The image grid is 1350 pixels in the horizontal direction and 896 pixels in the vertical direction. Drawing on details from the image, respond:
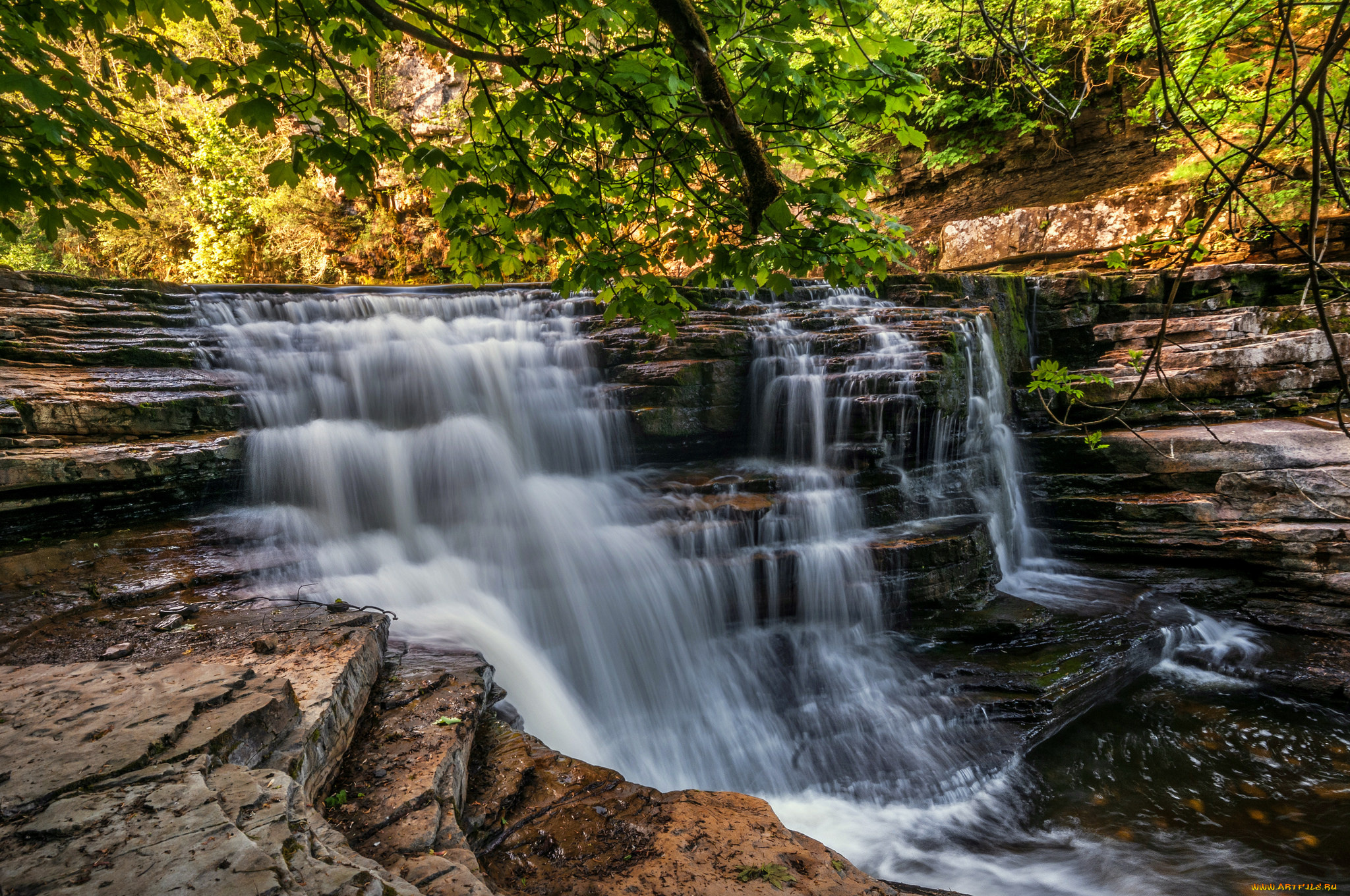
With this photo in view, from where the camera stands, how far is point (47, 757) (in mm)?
1881

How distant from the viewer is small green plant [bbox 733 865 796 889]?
7.59 feet

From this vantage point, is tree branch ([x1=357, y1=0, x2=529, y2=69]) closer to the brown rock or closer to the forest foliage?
the forest foliage

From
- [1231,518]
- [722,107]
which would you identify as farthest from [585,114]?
[1231,518]

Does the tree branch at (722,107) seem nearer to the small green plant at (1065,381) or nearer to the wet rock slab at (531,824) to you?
the small green plant at (1065,381)

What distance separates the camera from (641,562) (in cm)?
601

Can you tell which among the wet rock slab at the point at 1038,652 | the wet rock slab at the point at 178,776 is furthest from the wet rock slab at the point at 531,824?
the wet rock slab at the point at 1038,652

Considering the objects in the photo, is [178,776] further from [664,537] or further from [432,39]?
[664,537]

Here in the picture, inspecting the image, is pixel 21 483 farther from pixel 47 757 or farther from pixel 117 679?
pixel 47 757

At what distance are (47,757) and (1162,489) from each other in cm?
940

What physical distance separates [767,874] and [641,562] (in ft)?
12.4

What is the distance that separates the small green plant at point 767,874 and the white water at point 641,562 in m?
1.88

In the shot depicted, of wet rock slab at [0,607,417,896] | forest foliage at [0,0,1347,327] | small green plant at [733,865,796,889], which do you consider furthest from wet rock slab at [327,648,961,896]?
forest foliage at [0,0,1347,327]

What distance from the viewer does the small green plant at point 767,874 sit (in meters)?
2.31

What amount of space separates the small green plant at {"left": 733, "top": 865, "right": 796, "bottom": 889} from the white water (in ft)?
6.17
